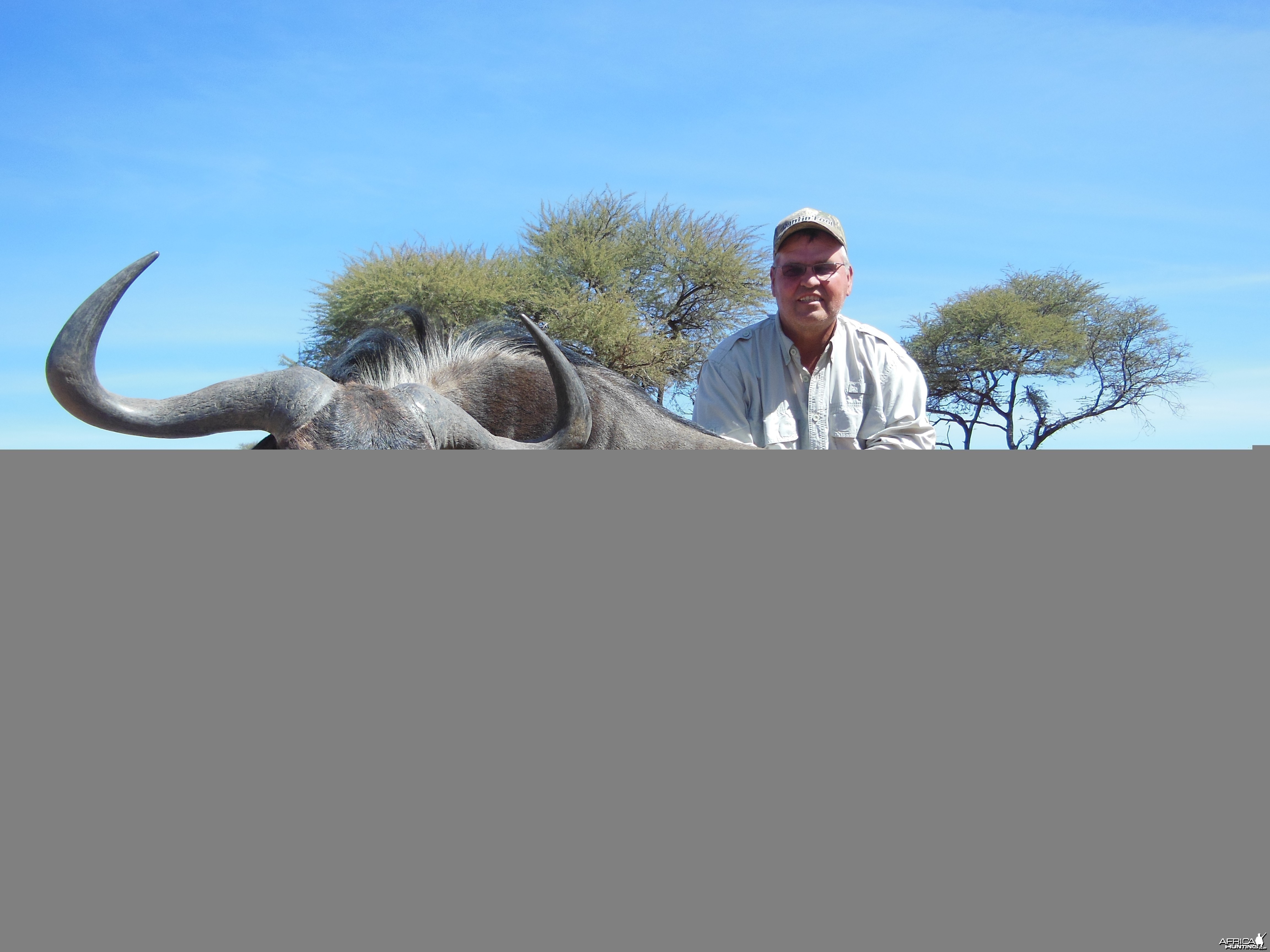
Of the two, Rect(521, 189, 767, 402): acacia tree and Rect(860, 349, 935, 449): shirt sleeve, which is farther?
Rect(521, 189, 767, 402): acacia tree

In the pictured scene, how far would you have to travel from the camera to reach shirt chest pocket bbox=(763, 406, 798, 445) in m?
4.25

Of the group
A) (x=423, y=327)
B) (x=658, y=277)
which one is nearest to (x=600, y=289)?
(x=658, y=277)

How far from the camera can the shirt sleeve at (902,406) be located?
4.04 metres

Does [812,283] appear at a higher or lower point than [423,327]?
lower

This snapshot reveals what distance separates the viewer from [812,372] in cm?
429

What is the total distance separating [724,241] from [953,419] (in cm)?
1397

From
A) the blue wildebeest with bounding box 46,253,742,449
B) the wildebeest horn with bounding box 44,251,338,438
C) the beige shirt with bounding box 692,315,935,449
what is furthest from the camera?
the beige shirt with bounding box 692,315,935,449

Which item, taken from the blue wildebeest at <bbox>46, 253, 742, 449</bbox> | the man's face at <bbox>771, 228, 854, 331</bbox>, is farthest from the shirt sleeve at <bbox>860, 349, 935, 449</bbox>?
the blue wildebeest at <bbox>46, 253, 742, 449</bbox>

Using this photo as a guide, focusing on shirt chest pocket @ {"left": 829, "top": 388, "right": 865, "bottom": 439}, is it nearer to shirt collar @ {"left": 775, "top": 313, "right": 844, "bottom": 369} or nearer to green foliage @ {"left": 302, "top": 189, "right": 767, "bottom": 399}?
shirt collar @ {"left": 775, "top": 313, "right": 844, "bottom": 369}

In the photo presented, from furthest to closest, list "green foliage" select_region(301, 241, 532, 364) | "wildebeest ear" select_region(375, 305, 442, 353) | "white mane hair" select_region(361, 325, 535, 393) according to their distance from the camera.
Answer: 1. "green foliage" select_region(301, 241, 532, 364)
2. "wildebeest ear" select_region(375, 305, 442, 353)
3. "white mane hair" select_region(361, 325, 535, 393)

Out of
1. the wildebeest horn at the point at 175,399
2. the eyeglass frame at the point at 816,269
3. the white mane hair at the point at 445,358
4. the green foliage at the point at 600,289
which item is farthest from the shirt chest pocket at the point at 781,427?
the green foliage at the point at 600,289

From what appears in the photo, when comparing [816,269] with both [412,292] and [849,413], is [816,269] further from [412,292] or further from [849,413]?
[412,292]

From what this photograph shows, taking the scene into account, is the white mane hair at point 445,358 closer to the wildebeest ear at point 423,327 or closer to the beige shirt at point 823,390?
the wildebeest ear at point 423,327

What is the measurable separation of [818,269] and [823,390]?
0.57m
